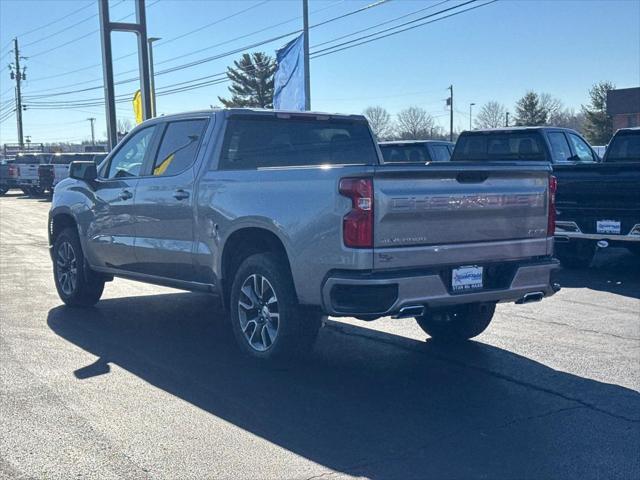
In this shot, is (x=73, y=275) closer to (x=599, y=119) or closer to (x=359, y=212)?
(x=359, y=212)

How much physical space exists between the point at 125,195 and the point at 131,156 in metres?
0.49

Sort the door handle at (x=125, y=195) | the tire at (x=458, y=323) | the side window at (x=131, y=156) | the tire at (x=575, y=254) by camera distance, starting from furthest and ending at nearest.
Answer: the tire at (x=575, y=254), the side window at (x=131, y=156), the door handle at (x=125, y=195), the tire at (x=458, y=323)

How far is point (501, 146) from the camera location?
1376 cm

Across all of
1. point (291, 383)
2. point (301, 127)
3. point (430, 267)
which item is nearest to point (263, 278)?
point (291, 383)

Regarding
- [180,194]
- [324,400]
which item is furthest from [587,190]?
[324,400]

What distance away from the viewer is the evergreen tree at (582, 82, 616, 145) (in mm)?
58438

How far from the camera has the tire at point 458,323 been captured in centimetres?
700

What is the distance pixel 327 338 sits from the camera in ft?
25.0

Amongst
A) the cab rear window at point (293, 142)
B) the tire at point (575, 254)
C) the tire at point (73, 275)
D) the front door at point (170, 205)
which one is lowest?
the tire at point (575, 254)


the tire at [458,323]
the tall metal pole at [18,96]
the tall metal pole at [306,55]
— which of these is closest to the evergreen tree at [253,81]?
the tall metal pole at [18,96]

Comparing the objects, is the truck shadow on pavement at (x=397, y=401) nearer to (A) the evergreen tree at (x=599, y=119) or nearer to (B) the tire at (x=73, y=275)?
(B) the tire at (x=73, y=275)

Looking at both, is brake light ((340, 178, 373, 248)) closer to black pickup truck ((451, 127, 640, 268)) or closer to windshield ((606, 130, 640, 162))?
black pickup truck ((451, 127, 640, 268))

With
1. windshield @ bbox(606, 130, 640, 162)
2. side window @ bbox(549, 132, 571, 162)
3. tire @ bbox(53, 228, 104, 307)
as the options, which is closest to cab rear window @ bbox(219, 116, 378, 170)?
tire @ bbox(53, 228, 104, 307)

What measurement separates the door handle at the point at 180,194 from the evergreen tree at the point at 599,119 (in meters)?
54.8
